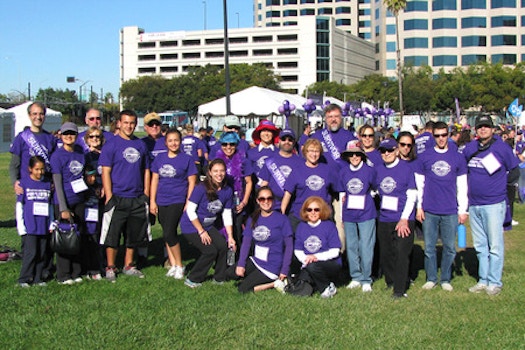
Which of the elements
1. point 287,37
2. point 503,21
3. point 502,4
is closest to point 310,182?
point 503,21

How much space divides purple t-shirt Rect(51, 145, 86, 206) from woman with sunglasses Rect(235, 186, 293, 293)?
2.05 metres

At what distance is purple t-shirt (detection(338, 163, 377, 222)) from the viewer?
694 centimetres

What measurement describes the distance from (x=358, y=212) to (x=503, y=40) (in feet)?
333

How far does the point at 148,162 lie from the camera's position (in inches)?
301

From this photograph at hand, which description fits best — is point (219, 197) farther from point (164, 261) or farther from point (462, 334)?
point (462, 334)

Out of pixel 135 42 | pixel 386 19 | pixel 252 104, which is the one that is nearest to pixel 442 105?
pixel 386 19

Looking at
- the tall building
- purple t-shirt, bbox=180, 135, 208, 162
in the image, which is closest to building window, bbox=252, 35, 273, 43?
the tall building

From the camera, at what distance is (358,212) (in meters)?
7.00

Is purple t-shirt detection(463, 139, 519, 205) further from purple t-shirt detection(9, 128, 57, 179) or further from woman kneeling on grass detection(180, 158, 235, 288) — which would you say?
purple t-shirt detection(9, 128, 57, 179)

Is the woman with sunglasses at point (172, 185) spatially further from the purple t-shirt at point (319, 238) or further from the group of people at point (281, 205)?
the purple t-shirt at point (319, 238)

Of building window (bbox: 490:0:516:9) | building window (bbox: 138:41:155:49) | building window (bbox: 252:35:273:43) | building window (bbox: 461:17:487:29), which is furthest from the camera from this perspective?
building window (bbox: 138:41:155:49)

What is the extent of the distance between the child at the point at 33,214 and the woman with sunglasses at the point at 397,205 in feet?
12.4

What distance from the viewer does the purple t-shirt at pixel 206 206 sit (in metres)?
7.22

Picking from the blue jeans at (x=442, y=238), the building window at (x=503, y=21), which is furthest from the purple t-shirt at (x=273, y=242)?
the building window at (x=503, y=21)
